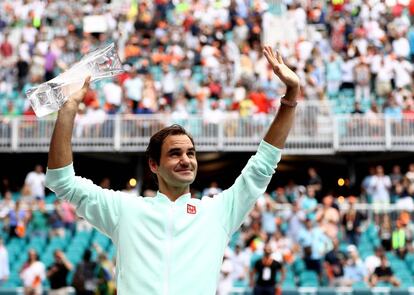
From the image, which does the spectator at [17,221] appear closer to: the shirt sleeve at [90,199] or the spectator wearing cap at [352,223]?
the spectator wearing cap at [352,223]

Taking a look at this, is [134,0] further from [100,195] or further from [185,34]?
[100,195]

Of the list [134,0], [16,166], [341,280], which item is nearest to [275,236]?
[341,280]

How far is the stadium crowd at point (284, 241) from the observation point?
16516 millimetres

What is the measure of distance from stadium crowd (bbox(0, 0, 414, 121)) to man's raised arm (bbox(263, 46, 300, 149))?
18.7 metres

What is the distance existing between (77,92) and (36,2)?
83.5 ft

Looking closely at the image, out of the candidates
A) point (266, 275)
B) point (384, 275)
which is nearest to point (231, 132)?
point (384, 275)

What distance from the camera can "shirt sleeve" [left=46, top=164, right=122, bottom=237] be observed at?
15.1ft

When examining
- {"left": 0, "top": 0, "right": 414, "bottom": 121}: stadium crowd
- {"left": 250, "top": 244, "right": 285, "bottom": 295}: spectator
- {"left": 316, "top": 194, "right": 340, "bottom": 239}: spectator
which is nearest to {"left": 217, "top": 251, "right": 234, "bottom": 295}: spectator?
{"left": 250, "top": 244, "right": 285, "bottom": 295}: spectator

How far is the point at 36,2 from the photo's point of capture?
1164 inches

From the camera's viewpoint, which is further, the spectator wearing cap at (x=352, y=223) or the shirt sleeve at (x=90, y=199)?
the spectator wearing cap at (x=352, y=223)

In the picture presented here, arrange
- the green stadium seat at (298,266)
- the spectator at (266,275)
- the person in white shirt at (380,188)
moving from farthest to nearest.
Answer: the person in white shirt at (380,188) → the green stadium seat at (298,266) → the spectator at (266,275)

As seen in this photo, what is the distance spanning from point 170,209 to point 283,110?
642mm

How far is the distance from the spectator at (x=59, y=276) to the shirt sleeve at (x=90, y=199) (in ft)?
38.6

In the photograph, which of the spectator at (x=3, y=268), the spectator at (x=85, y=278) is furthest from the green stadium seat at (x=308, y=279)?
the spectator at (x=3, y=268)
